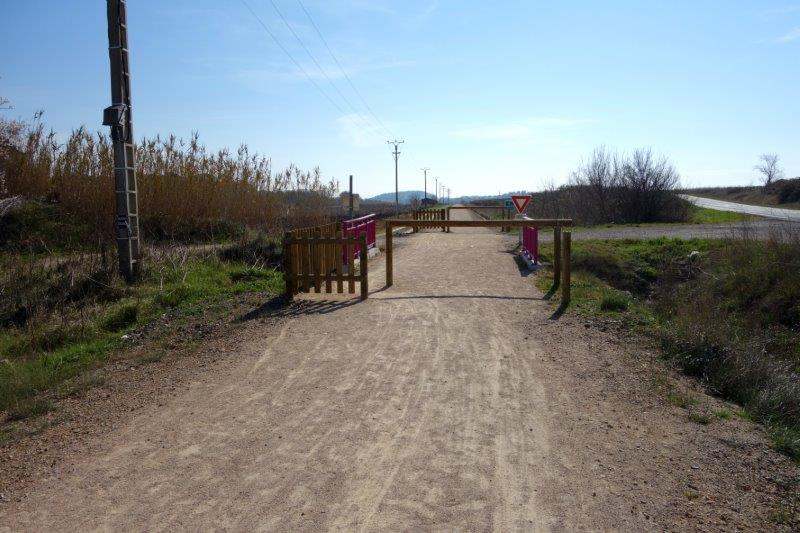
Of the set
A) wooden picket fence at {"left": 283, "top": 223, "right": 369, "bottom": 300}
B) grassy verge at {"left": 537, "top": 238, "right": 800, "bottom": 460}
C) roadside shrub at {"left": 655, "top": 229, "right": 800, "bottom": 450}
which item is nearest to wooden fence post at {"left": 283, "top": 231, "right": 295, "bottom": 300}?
wooden picket fence at {"left": 283, "top": 223, "right": 369, "bottom": 300}

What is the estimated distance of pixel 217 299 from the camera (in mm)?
11453

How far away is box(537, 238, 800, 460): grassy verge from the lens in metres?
7.59

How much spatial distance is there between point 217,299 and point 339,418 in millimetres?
6302

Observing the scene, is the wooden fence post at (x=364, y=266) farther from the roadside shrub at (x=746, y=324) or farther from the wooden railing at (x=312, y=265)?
the roadside shrub at (x=746, y=324)

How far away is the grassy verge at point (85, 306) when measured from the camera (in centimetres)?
761

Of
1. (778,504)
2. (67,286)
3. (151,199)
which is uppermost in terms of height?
(151,199)

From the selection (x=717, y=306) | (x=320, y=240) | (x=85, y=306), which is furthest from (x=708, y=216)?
(x=85, y=306)

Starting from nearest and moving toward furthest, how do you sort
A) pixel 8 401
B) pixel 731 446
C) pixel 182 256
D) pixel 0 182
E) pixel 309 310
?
pixel 731 446 → pixel 8 401 → pixel 309 310 → pixel 182 256 → pixel 0 182

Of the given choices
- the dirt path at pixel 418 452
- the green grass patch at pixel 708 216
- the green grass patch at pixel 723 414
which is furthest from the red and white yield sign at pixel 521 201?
Result: the green grass patch at pixel 708 216

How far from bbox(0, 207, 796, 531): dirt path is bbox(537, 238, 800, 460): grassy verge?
76cm

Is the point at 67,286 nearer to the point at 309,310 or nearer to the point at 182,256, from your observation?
the point at 182,256

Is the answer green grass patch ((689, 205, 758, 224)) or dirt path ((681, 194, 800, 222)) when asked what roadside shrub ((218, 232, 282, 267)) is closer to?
dirt path ((681, 194, 800, 222))

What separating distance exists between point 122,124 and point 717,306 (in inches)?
548

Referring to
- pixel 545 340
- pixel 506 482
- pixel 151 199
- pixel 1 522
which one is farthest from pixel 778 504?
pixel 151 199
